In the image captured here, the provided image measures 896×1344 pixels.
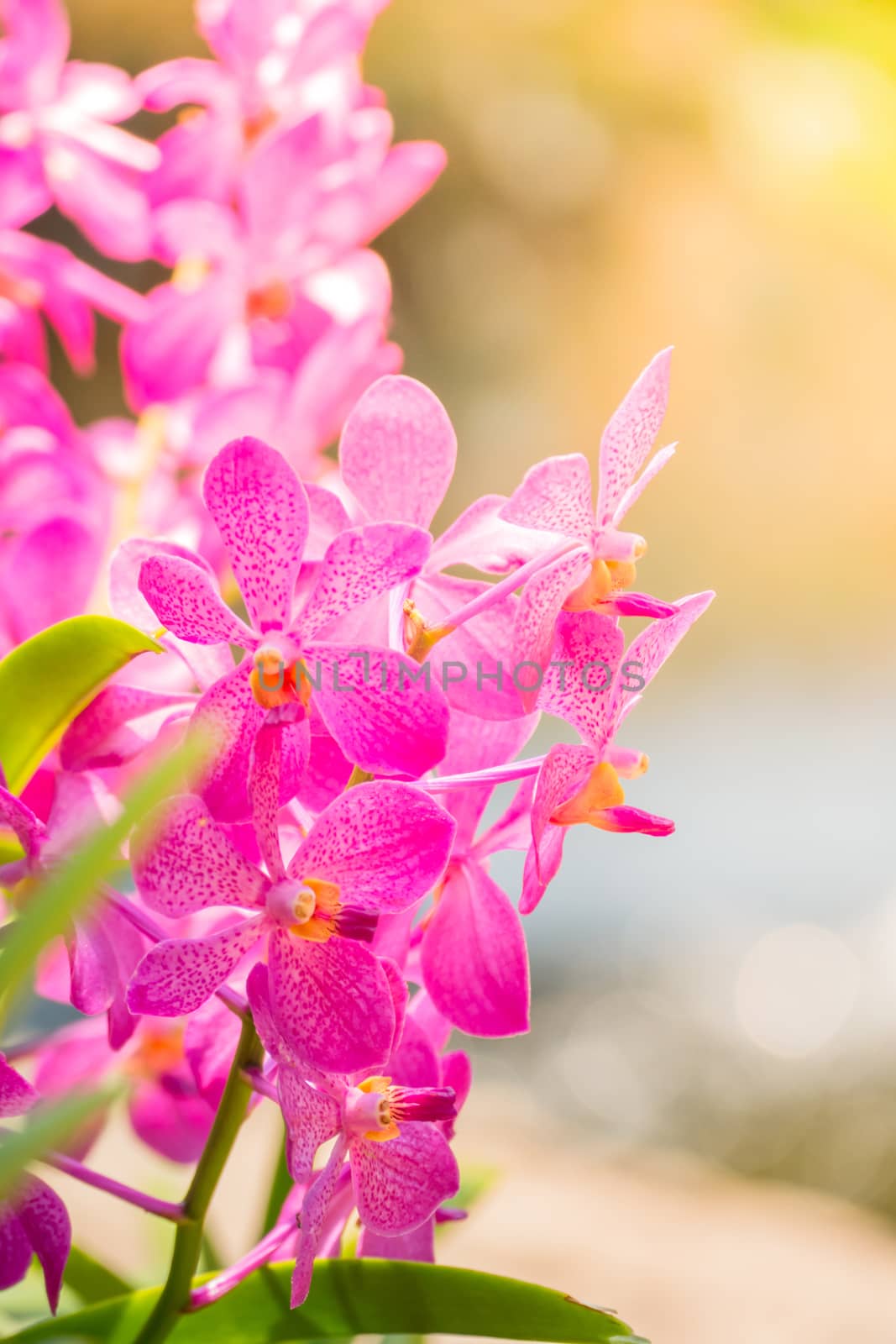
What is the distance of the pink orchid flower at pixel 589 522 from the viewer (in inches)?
6.7

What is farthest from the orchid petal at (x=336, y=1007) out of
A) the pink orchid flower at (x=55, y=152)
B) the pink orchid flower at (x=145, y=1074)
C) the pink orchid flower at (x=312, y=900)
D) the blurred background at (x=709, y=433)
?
the blurred background at (x=709, y=433)

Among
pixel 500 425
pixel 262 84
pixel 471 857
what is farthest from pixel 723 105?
pixel 471 857

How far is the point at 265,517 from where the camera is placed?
0.52 feet

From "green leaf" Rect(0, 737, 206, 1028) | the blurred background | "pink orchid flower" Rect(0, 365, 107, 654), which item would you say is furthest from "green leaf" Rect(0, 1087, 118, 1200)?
the blurred background

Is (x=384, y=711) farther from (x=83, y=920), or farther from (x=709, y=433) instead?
(x=709, y=433)

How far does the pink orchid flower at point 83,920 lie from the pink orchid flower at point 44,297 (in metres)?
0.15

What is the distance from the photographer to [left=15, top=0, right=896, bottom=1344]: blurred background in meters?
1.58

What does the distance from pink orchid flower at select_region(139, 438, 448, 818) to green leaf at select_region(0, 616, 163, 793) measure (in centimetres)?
2

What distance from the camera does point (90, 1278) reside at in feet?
0.87

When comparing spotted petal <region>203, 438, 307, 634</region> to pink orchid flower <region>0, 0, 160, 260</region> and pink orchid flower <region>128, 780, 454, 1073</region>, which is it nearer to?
pink orchid flower <region>128, 780, 454, 1073</region>

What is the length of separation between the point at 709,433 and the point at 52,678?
1.94m

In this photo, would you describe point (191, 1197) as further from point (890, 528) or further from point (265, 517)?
point (890, 528)

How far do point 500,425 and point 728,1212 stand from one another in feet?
4.54

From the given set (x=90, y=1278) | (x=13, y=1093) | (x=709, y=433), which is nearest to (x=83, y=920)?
(x=13, y=1093)
